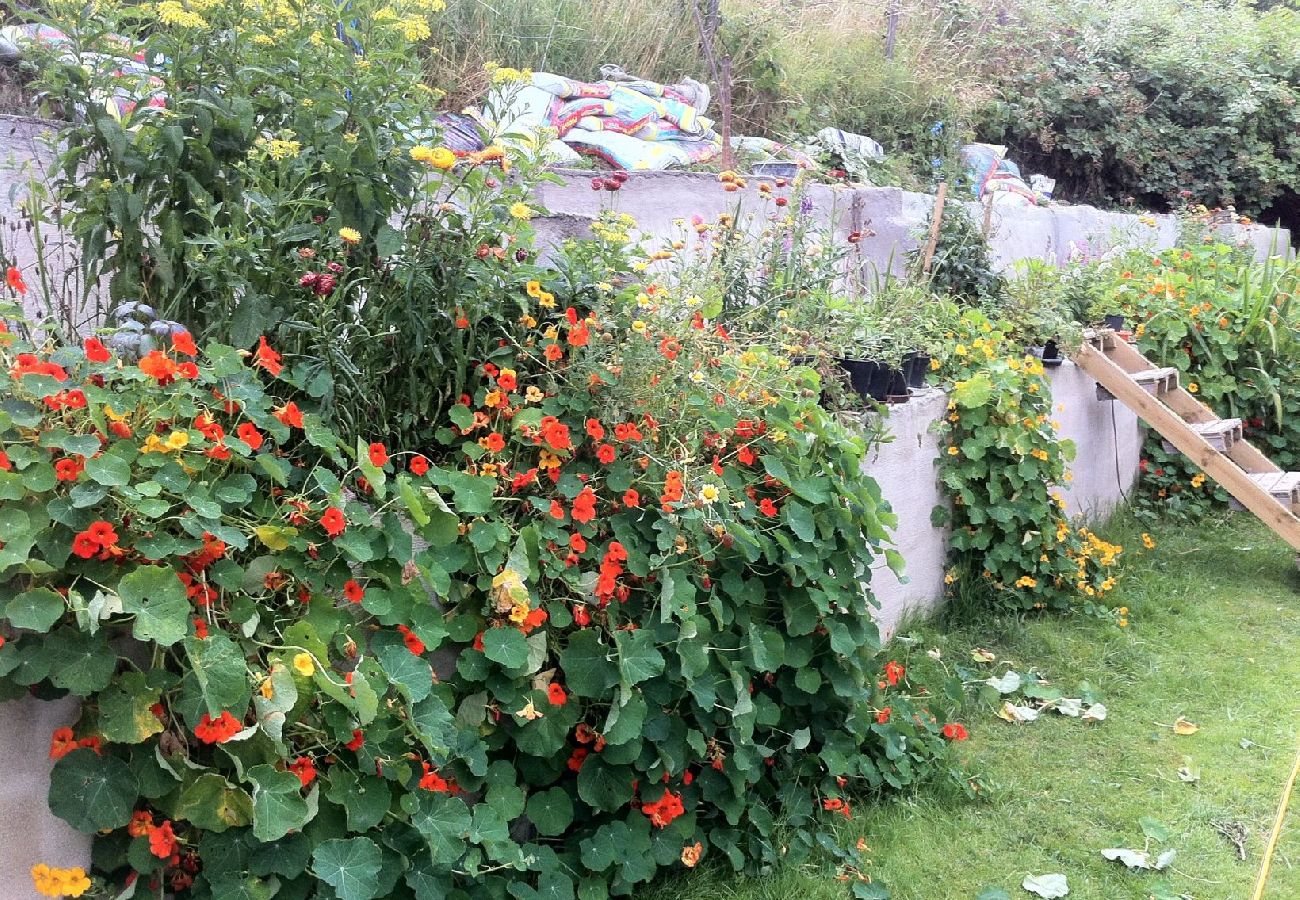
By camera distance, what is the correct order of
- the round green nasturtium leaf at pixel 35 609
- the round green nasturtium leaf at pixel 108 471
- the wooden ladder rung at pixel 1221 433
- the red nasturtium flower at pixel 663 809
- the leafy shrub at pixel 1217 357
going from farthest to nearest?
1. the leafy shrub at pixel 1217 357
2. the wooden ladder rung at pixel 1221 433
3. the red nasturtium flower at pixel 663 809
4. the round green nasturtium leaf at pixel 108 471
5. the round green nasturtium leaf at pixel 35 609

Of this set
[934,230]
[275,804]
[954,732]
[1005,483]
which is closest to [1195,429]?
[1005,483]

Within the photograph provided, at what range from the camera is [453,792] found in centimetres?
199

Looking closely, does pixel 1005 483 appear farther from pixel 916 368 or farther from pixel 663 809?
pixel 663 809

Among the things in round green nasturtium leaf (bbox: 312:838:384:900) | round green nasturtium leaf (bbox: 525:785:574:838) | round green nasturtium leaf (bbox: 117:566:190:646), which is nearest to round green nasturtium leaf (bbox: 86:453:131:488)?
round green nasturtium leaf (bbox: 117:566:190:646)

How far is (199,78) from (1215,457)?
430 cm

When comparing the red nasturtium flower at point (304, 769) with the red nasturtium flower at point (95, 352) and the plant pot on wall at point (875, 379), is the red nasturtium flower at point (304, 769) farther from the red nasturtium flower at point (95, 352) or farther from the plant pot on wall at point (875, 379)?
the plant pot on wall at point (875, 379)

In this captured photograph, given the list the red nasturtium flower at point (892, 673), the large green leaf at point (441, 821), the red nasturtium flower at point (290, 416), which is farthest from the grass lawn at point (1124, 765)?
the red nasturtium flower at point (290, 416)

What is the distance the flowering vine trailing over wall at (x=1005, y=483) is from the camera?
12.8 ft

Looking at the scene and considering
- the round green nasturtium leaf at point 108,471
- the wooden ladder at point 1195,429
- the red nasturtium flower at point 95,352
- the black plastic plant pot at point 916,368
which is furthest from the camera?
the wooden ladder at point 1195,429

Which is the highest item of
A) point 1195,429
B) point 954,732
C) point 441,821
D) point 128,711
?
point 128,711

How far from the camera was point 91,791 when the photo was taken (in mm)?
1544

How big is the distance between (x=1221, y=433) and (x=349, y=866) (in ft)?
14.5

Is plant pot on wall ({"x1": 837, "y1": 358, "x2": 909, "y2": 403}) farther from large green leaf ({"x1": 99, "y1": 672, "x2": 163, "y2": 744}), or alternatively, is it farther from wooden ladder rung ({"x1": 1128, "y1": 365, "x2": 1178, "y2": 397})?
large green leaf ({"x1": 99, "y1": 672, "x2": 163, "y2": 744})

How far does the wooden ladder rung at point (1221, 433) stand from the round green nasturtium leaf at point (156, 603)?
4.48 metres
